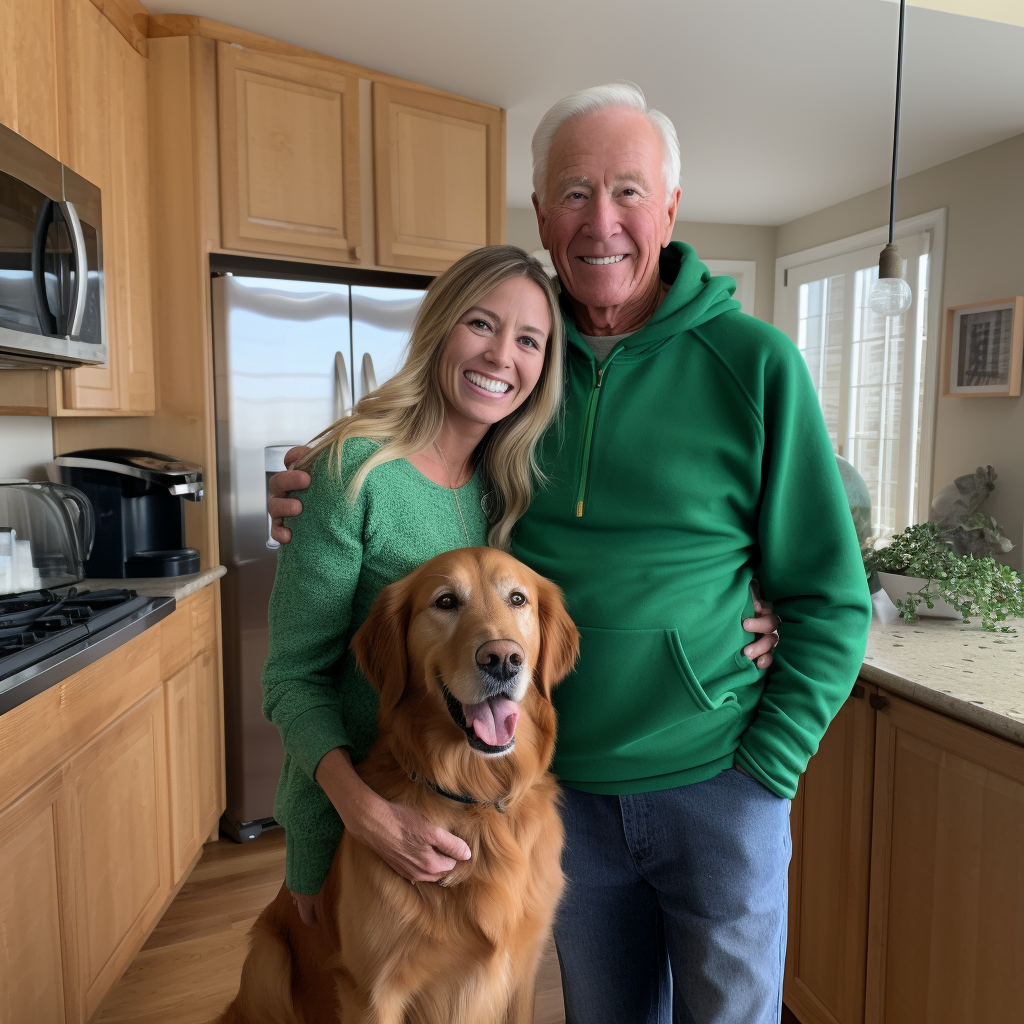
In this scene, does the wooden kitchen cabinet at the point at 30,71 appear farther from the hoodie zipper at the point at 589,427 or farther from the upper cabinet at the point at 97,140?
the hoodie zipper at the point at 589,427

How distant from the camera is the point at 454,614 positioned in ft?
3.58

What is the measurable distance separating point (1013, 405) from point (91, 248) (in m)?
3.98

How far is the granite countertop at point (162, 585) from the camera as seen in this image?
7.87 ft

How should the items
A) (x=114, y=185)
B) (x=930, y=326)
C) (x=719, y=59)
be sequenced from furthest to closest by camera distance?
(x=930, y=326) → (x=719, y=59) → (x=114, y=185)

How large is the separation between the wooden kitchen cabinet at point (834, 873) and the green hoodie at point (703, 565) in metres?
0.65

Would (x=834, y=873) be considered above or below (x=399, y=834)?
below

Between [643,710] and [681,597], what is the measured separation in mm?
166

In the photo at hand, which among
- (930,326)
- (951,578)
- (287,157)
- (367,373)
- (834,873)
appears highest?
(287,157)

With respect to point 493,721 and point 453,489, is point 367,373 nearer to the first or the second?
point 453,489

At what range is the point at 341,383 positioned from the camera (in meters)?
3.05

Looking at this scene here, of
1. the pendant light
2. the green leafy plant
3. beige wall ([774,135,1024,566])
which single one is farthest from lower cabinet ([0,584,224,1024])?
beige wall ([774,135,1024,566])

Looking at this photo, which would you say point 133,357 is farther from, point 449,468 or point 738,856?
point 738,856

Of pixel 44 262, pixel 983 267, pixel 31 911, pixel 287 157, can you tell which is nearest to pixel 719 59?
pixel 287 157

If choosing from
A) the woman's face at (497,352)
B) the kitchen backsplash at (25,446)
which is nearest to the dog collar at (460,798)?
the woman's face at (497,352)
